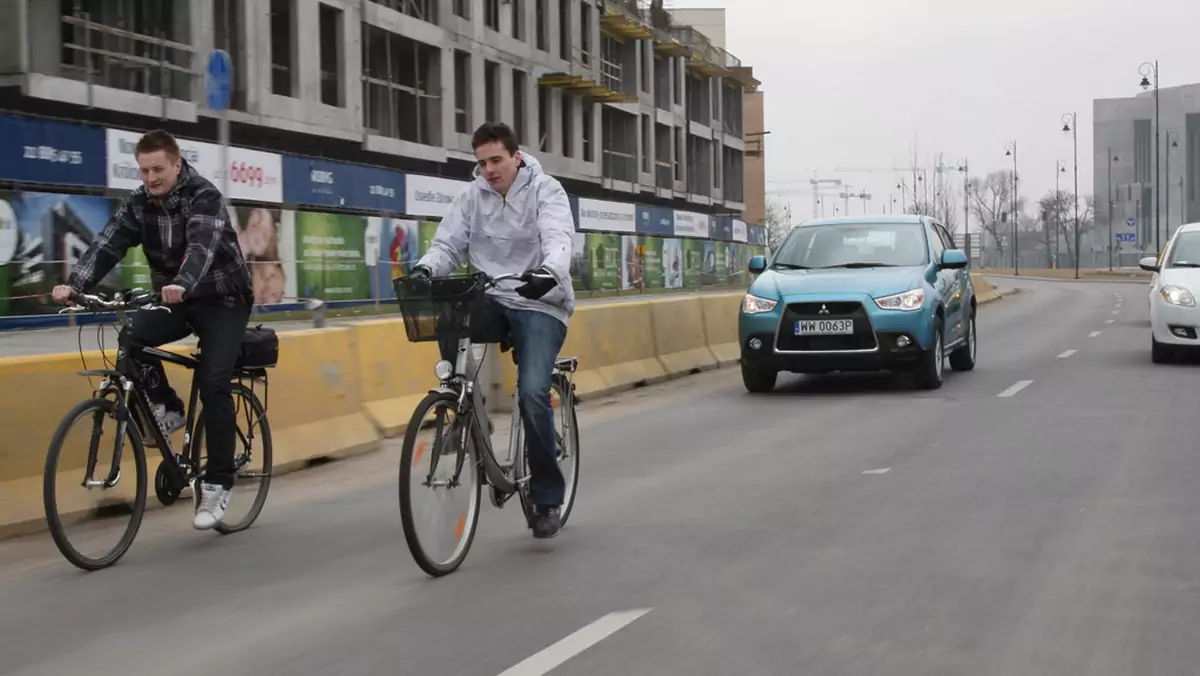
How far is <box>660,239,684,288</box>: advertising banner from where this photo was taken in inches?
2100

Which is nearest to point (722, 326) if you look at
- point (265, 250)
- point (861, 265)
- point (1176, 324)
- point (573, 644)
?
point (861, 265)

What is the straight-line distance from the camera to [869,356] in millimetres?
12438

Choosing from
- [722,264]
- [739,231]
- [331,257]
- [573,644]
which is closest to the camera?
[573,644]

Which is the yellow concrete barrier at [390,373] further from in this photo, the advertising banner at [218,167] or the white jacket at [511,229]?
the advertising banner at [218,167]

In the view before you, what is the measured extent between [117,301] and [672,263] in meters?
49.0

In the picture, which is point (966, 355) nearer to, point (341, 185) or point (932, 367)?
point (932, 367)

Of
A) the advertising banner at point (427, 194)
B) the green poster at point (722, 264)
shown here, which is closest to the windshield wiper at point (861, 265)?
the advertising banner at point (427, 194)

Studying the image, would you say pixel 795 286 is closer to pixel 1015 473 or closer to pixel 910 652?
pixel 1015 473

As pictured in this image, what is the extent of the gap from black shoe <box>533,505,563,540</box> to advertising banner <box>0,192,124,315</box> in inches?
643

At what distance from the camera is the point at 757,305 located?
502 inches

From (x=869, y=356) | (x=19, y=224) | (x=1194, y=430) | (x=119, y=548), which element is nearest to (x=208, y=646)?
(x=119, y=548)

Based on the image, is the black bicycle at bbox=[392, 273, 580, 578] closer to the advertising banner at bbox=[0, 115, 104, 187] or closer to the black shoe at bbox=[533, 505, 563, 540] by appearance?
the black shoe at bbox=[533, 505, 563, 540]

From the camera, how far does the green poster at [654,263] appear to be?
168ft

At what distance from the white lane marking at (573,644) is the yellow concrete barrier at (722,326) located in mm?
12100
